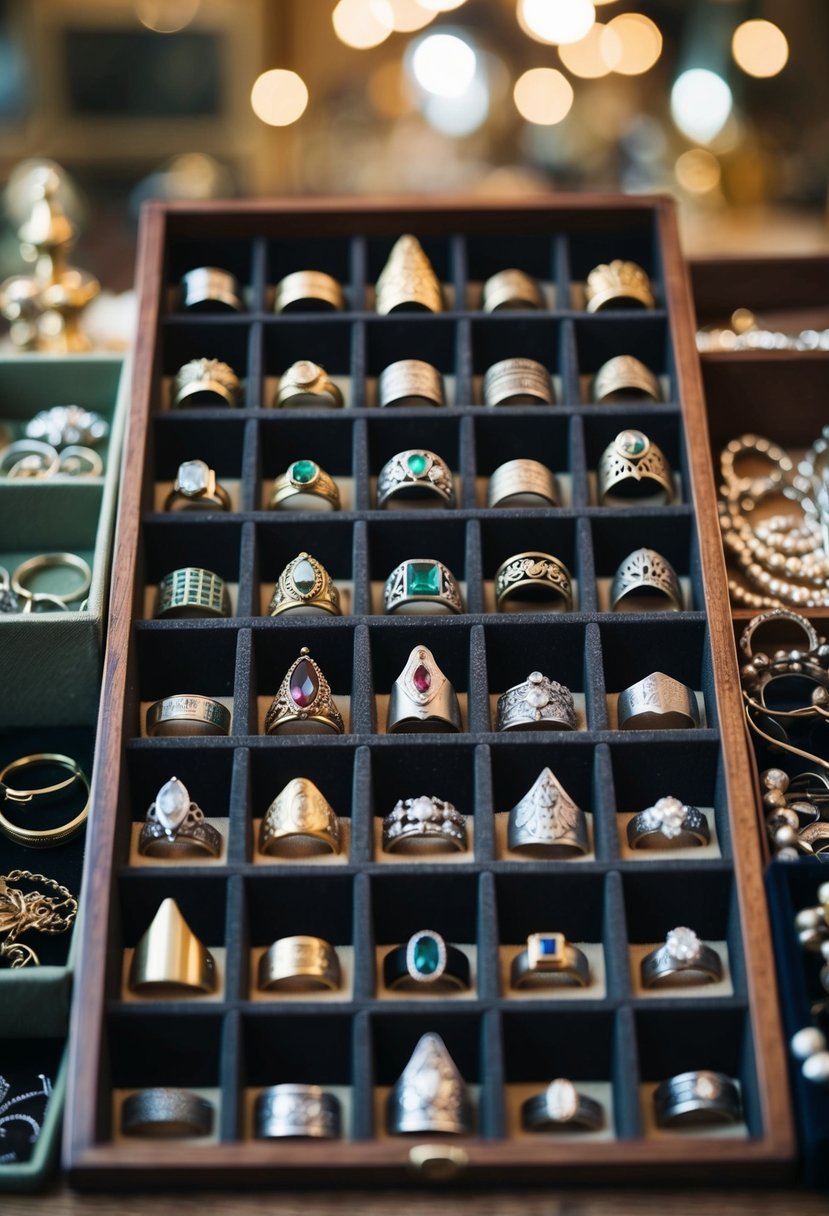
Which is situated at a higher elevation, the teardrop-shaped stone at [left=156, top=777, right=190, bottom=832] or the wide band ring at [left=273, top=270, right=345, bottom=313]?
the wide band ring at [left=273, top=270, right=345, bottom=313]

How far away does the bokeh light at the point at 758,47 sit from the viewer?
3.05m

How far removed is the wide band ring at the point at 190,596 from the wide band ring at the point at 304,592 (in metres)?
0.07

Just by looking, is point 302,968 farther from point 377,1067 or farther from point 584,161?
point 584,161

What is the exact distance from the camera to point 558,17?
285 cm

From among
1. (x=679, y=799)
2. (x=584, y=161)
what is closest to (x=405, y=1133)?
(x=679, y=799)

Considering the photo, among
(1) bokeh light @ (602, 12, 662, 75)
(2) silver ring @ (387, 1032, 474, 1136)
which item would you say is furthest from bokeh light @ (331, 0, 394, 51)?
(2) silver ring @ (387, 1032, 474, 1136)

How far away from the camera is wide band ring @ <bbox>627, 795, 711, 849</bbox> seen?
A: 1416mm

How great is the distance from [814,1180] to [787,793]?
1.54ft

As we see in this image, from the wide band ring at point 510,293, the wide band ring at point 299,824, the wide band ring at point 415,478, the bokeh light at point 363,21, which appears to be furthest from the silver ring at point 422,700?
the bokeh light at point 363,21

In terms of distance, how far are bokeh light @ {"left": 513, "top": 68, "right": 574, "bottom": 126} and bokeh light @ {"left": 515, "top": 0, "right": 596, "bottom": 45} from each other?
292 mm

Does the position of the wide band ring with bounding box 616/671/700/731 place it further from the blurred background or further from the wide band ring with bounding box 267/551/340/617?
the blurred background

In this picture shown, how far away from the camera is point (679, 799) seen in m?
1.49

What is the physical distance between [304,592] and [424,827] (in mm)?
327

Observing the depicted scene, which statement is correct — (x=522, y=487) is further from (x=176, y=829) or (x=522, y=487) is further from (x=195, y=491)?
(x=176, y=829)
